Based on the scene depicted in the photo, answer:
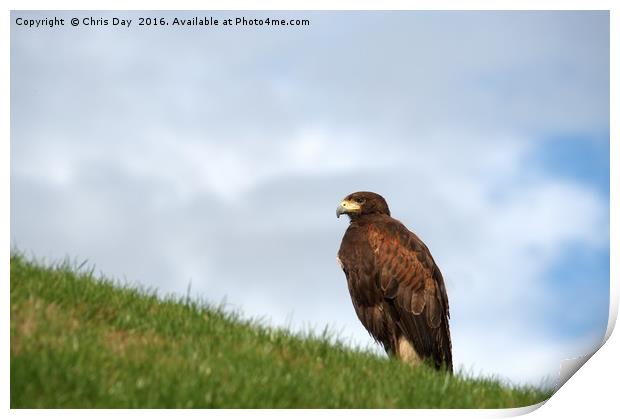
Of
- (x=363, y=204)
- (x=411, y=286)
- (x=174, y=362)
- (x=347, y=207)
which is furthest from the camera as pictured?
(x=363, y=204)

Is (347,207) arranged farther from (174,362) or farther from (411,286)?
(174,362)

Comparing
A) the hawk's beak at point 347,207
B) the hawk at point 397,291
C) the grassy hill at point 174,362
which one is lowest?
the grassy hill at point 174,362

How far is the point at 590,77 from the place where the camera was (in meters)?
5.47

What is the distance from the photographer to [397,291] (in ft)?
23.0

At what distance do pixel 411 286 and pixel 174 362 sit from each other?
295cm

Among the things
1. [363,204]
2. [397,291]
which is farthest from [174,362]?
[363,204]

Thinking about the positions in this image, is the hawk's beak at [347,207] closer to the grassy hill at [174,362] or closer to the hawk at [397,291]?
the hawk at [397,291]

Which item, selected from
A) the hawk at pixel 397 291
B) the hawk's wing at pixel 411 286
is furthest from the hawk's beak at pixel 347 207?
the hawk's wing at pixel 411 286

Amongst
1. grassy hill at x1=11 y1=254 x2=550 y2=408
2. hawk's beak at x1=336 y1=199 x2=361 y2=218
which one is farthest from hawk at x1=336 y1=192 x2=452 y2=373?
grassy hill at x1=11 y1=254 x2=550 y2=408

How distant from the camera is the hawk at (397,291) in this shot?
6.95 metres

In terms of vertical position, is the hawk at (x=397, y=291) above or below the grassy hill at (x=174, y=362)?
above
